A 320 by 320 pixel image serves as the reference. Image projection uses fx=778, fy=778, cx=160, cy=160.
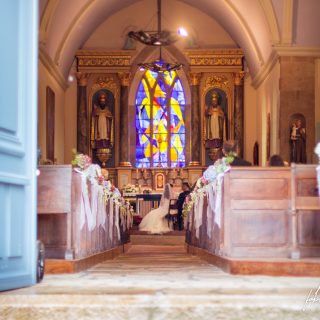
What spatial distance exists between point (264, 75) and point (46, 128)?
18.1 feet

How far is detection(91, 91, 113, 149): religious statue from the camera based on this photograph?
22422mm

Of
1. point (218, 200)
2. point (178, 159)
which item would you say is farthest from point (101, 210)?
point (178, 159)

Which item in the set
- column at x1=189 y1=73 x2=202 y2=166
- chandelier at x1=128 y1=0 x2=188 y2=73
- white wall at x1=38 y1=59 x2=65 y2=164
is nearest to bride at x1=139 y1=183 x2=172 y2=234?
white wall at x1=38 y1=59 x2=65 y2=164

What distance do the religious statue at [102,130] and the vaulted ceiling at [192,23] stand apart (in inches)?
66.1

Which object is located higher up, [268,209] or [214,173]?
[214,173]

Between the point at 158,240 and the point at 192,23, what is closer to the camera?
the point at 158,240

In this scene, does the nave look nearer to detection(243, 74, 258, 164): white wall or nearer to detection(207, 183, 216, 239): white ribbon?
detection(207, 183, 216, 239): white ribbon

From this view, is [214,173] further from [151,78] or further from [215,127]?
[151,78]

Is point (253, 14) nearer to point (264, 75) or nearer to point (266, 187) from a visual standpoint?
point (264, 75)

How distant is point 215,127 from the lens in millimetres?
22438

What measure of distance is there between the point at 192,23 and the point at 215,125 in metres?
3.10

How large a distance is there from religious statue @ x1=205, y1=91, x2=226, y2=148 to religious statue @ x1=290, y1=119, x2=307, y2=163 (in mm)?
5881

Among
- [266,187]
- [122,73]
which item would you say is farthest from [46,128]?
[266,187]

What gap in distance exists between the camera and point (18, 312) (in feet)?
12.8
